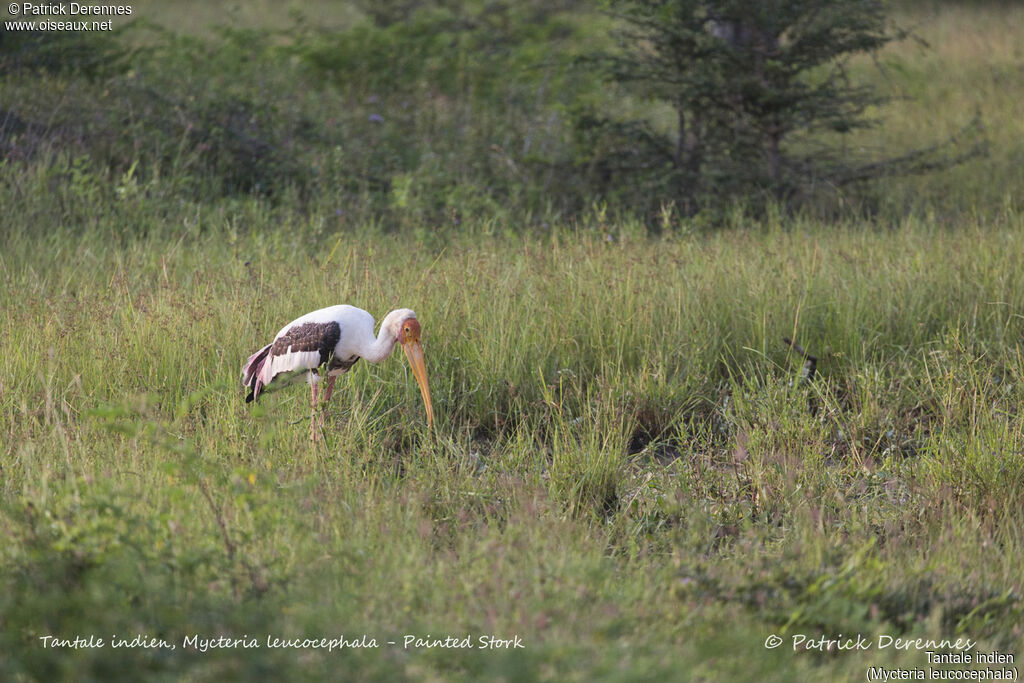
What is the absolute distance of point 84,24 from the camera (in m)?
10.7

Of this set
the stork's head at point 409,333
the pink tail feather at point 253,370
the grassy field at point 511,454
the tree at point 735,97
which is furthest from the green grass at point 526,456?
the tree at point 735,97

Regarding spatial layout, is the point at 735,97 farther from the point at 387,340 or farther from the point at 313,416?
the point at 313,416

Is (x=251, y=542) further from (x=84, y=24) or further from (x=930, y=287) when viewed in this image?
(x=84, y=24)

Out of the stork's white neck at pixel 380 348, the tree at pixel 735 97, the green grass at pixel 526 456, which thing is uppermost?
the tree at pixel 735 97

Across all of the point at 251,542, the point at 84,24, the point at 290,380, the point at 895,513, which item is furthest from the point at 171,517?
the point at 84,24

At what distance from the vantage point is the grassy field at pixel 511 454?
2.56 m

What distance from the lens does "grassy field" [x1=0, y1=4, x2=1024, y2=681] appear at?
256 cm

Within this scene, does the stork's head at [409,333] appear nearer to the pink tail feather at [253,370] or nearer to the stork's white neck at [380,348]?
the stork's white neck at [380,348]

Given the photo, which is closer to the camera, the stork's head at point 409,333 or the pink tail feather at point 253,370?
the stork's head at point 409,333

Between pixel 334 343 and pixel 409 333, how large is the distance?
12.2 inches

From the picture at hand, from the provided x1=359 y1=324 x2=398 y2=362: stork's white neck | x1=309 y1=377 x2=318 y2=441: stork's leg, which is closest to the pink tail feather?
x1=309 y1=377 x2=318 y2=441: stork's leg

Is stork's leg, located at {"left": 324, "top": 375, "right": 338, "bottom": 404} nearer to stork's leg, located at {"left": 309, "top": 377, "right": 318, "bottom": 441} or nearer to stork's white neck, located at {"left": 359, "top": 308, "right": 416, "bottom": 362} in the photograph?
stork's leg, located at {"left": 309, "top": 377, "right": 318, "bottom": 441}

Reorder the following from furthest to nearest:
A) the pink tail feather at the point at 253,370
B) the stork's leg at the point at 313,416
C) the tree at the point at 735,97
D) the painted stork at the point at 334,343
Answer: the tree at the point at 735,97 < the pink tail feather at the point at 253,370 < the painted stork at the point at 334,343 < the stork's leg at the point at 313,416

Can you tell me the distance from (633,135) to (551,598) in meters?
6.96
